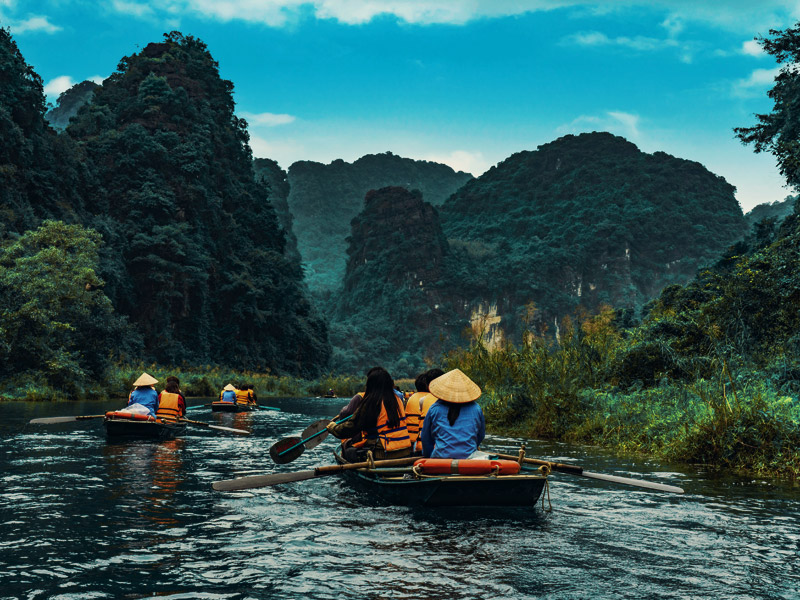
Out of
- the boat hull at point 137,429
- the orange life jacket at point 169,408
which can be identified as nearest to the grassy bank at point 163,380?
the orange life jacket at point 169,408

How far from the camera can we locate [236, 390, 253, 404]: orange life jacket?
88.7 ft

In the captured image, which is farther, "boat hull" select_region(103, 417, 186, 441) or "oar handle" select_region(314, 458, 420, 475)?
"boat hull" select_region(103, 417, 186, 441)

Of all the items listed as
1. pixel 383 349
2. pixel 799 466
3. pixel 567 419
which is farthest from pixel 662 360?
pixel 383 349

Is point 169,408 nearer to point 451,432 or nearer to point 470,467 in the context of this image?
point 451,432

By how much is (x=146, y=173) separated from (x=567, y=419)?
46.6 meters

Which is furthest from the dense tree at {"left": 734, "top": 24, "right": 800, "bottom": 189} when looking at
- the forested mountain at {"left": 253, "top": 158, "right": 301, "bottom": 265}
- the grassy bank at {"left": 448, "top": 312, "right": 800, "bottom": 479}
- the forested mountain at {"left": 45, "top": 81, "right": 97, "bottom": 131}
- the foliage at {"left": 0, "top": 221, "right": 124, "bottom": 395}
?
the forested mountain at {"left": 45, "top": 81, "right": 97, "bottom": 131}

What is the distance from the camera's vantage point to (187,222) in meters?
53.5

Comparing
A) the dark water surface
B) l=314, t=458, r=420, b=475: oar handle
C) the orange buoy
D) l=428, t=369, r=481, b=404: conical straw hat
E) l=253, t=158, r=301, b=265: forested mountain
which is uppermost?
l=253, t=158, r=301, b=265: forested mountain

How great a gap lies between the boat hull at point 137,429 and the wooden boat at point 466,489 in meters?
7.99

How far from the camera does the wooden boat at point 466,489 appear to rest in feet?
21.9

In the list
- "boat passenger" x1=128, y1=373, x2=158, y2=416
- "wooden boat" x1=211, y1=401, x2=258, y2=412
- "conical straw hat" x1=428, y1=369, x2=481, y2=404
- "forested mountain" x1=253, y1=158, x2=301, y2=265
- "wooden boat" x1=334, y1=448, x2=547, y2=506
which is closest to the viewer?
"wooden boat" x1=334, y1=448, x2=547, y2=506

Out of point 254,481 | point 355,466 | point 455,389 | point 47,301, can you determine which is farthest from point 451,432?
point 47,301

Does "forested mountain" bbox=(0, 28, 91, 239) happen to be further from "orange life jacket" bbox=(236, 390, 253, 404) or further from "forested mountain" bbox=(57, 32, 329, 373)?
"orange life jacket" bbox=(236, 390, 253, 404)

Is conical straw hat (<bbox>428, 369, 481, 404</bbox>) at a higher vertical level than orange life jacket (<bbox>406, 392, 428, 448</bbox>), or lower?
higher
